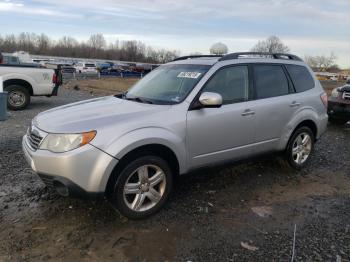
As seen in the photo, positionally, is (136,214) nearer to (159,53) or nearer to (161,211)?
(161,211)

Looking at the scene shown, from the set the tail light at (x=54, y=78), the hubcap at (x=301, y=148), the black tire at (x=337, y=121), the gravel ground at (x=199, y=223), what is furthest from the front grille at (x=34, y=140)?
the black tire at (x=337, y=121)

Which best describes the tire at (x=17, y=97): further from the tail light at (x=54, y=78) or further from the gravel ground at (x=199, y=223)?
the gravel ground at (x=199, y=223)

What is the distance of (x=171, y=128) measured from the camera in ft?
13.2

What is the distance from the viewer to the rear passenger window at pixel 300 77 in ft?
18.5

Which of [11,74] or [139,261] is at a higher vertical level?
[11,74]

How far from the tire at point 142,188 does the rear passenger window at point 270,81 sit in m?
1.84

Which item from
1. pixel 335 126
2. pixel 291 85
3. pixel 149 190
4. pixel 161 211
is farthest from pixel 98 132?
pixel 335 126

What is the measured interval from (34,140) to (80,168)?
81cm

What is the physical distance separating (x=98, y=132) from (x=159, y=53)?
431 feet

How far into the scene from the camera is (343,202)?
473cm

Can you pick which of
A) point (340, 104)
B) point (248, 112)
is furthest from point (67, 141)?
point (340, 104)

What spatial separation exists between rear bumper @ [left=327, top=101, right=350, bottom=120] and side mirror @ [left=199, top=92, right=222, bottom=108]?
21.9 feet

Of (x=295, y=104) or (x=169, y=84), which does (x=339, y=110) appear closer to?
Answer: (x=295, y=104)

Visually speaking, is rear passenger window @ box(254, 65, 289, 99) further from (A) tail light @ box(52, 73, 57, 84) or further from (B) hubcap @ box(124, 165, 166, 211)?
(A) tail light @ box(52, 73, 57, 84)
